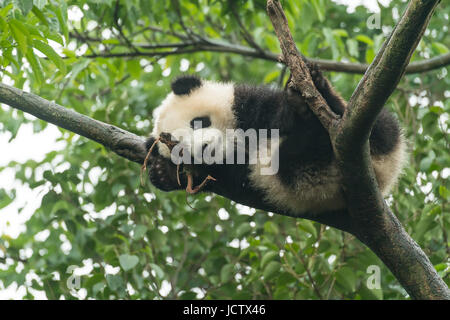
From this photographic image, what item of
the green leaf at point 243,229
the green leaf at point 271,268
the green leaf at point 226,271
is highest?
the green leaf at point 243,229

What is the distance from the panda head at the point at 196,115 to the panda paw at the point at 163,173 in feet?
0.20

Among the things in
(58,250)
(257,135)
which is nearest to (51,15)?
(257,135)

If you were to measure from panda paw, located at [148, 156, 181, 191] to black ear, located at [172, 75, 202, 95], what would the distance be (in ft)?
1.95

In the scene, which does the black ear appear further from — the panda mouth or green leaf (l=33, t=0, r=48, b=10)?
green leaf (l=33, t=0, r=48, b=10)

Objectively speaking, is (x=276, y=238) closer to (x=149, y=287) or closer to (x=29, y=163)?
(x=149, y=287)

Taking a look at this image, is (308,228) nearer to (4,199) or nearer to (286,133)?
(286,133)

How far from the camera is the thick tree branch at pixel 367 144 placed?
2.47 m

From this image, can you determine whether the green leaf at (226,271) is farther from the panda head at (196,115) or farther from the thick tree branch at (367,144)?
the thick tree branch at (367,144)

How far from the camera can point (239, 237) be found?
494 cm

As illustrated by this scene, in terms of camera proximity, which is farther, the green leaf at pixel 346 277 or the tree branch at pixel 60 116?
the green leaf at pixel 346 277

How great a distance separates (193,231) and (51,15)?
106 inches

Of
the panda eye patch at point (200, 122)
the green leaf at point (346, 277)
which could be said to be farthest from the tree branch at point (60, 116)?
the green leaf at point (346, 277)

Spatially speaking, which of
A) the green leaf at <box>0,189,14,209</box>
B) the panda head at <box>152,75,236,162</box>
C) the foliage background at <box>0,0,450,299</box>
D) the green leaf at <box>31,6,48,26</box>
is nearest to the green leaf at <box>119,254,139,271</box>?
the foliage background at <box>0,0,450,299</box>

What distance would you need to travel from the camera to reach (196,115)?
156 inches
